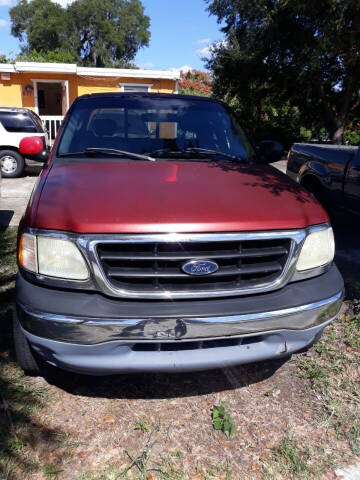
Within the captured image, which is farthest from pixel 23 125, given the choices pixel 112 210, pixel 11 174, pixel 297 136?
pixel 297 136

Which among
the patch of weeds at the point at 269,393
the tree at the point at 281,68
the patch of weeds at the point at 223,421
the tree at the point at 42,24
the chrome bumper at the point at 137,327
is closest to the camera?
the chrome bumper at the point at 137,327

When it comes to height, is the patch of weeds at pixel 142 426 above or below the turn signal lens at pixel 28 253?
below

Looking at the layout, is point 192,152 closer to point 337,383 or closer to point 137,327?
point 137,327

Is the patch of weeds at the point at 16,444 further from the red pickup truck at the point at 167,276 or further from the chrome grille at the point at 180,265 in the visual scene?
the chrome grille at the point at 180,265

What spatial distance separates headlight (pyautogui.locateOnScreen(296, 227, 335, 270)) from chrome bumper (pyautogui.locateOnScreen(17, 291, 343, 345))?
0.39m

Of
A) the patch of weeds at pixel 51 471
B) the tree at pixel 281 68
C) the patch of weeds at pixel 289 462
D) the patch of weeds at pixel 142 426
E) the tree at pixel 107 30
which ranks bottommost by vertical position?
the patch of weeds at pixel 51 471

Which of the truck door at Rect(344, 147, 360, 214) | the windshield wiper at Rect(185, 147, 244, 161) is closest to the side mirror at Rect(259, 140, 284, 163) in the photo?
the windshield wiper at Rect(185, 147, 244, 161)

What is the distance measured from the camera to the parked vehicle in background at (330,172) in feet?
15.0

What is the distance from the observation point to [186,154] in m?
3.25

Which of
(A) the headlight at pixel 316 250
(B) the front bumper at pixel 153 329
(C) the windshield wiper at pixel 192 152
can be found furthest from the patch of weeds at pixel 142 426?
(C) the windshield wiper at pixel 192 152

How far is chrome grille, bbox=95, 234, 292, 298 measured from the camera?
2098 mm

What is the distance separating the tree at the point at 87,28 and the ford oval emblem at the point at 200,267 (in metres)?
49.5

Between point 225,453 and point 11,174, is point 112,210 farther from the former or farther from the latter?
point 11,174

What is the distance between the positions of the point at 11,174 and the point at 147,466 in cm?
951
